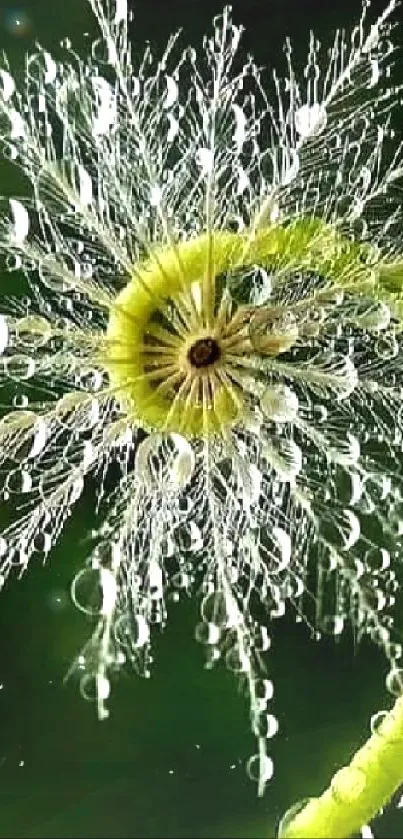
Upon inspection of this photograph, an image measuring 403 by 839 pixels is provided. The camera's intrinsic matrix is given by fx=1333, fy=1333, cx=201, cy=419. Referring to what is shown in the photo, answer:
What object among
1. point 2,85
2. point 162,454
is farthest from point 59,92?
point 162,454

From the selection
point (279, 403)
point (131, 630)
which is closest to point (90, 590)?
point (131, 630)

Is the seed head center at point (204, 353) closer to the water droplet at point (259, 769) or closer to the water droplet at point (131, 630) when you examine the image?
the water droplet at point (131, 630)

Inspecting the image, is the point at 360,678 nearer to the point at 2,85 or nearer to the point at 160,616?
the point at 160,616

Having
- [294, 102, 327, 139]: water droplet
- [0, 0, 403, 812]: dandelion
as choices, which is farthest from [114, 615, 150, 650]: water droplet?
[294, 102, 327, 139]: water droplet

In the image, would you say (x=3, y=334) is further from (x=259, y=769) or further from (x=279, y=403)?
(x=259, y=769)

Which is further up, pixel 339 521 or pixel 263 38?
pixel 263 38

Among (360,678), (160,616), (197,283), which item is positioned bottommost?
(360,678)
